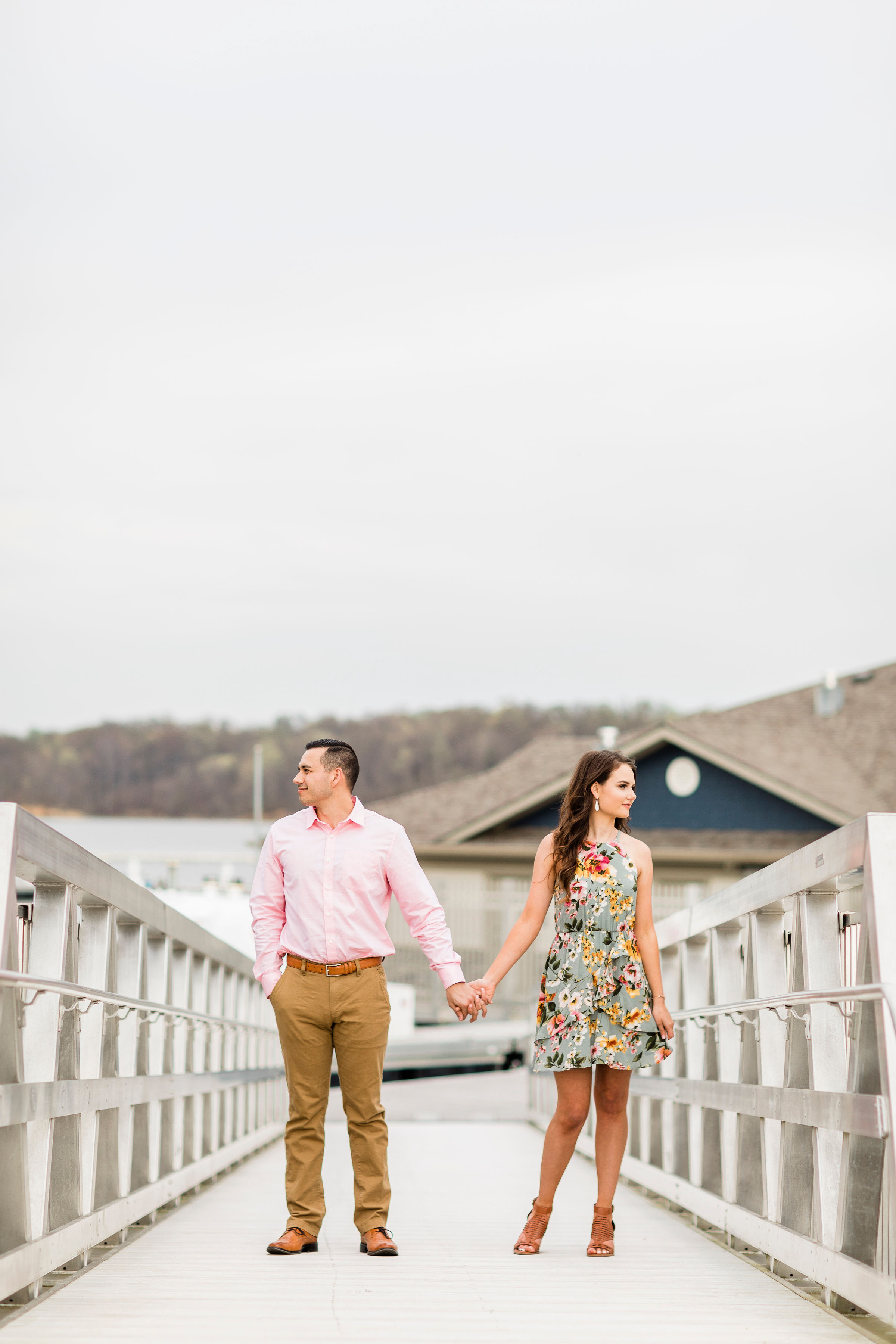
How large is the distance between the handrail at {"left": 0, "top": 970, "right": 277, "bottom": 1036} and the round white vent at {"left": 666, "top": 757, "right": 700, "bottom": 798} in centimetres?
2057

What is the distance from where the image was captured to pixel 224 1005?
31.2 feet

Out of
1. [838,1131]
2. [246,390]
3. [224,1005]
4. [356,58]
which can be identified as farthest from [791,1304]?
[246,390]

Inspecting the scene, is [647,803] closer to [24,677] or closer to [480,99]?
[480,99]

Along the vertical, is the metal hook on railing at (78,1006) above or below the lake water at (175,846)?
below

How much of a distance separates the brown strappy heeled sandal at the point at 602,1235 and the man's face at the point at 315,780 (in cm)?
165

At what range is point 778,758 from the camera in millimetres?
27859

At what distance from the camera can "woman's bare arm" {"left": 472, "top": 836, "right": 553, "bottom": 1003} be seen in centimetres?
544

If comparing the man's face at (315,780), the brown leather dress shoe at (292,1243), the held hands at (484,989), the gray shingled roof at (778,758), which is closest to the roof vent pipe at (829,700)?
the gray shingled roof at (778,758)

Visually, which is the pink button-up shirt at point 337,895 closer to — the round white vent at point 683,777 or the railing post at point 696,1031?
the railing post at point 696,1031

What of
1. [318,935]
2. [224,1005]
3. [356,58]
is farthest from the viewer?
[356,58]

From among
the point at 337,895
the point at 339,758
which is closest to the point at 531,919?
the point at 337,895

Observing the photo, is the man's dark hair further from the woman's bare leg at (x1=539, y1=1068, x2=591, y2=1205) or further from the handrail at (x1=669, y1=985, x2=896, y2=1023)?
the handrail at (x1=669, y1=985, x2=896, y2=1023)

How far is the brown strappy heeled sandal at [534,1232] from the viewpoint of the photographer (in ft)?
17.7

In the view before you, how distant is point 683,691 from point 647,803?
49.1m
